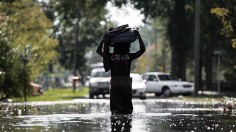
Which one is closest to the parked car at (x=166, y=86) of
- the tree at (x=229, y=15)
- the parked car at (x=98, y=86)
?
the parked car at (x=98, y=86)

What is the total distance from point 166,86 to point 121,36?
29.8m

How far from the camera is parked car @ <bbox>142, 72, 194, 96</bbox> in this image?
43031 mm

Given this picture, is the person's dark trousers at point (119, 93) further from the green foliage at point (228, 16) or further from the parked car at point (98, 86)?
the parked car at point (98, 86)

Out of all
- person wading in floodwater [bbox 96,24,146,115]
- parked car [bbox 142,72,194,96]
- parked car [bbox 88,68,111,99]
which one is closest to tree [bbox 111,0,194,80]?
parked car [bbox 142,72,194,96]

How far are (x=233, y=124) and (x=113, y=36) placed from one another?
366 cm

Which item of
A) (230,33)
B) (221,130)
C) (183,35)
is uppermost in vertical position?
(183,35)

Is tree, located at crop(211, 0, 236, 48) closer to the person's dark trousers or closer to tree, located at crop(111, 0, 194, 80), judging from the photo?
the person's dark trousers

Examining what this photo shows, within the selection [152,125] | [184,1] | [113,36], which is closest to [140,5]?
[184,1]

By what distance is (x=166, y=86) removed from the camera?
143 ft

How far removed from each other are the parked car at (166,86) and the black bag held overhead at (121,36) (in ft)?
96.2

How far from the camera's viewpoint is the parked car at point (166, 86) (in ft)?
141

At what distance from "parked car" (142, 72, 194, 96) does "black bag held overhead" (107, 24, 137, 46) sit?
29.3 metres

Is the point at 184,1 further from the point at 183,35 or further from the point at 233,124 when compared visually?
the point at 233,124

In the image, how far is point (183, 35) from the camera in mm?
48312
